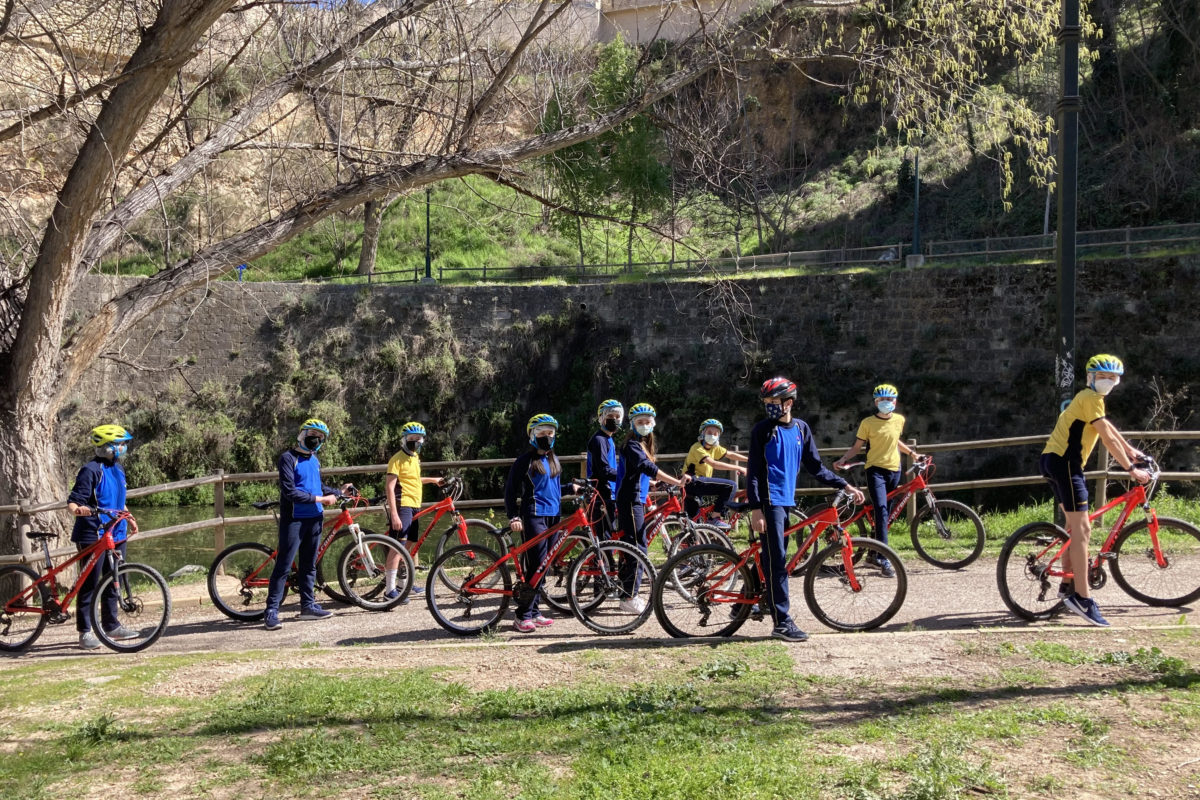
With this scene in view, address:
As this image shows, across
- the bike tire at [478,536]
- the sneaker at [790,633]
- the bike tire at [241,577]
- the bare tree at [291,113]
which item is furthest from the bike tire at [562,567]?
the bare tree at [291,113]

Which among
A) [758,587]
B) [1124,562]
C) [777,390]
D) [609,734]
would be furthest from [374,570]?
A: [1124,562]

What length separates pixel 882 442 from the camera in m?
9.59

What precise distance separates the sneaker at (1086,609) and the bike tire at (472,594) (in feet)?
13.0

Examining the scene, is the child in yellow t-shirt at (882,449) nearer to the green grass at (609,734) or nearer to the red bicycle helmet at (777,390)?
the red bicycle helmet at (777,390)

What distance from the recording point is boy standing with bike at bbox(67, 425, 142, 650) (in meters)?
7.70

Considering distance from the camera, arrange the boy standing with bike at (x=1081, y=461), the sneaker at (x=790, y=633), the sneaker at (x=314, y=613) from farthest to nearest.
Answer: the sneaker at (x=314, y=613) → the boy standing with bike at (x=1081, y=461) → the sneaker at (x=790, y=633)

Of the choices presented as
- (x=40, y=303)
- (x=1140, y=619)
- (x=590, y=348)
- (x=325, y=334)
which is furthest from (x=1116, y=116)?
(x=40, y=303)

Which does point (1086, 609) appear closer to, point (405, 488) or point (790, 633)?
point (790, 633)

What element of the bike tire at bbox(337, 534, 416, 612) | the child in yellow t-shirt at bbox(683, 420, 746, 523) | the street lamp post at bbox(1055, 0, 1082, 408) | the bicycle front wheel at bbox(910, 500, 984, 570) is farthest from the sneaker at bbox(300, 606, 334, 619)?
the street lamp post at bbox(1055, 0, 1082, 408)

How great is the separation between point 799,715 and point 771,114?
4257cm

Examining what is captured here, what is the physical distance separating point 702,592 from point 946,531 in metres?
4.19

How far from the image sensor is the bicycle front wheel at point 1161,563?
7.25 meters

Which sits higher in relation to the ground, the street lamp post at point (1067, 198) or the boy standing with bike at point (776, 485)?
the street lamp post at point (1067, 198)

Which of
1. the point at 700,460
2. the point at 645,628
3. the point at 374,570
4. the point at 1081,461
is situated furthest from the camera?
the point at 700,460
